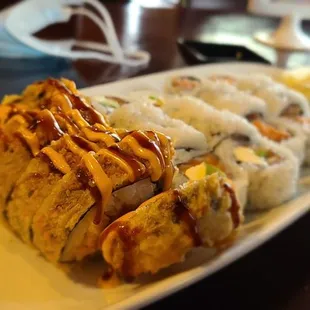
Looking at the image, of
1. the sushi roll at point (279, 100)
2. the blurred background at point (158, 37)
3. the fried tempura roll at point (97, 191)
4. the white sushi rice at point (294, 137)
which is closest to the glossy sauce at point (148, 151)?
the fried tempura roll at point (97, 191)

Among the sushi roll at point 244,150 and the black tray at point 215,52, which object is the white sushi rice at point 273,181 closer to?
the sushi roll at point 244,150

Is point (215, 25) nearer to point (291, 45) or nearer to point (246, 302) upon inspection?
point (291, 45)

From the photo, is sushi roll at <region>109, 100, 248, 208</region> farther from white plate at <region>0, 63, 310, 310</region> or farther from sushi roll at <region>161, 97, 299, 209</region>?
white plate at <region>0, 63, 310, 310</region>

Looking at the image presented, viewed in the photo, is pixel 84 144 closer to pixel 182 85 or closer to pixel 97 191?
pixel 97 191

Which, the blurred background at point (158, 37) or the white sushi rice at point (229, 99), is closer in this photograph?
the white sushi rice at point (229, 99)

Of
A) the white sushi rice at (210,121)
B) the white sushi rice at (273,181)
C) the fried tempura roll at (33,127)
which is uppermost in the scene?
the fried tempura roll at (33,127)

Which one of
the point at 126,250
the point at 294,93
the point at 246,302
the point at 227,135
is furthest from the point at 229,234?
the point at 294,93
